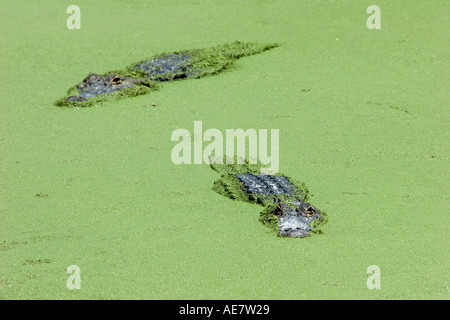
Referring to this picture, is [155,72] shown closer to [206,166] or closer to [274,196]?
[206,166]

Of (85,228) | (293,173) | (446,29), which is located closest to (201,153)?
(293,173)

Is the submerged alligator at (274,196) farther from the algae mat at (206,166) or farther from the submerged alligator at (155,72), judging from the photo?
the submerged alligator at (155,72)

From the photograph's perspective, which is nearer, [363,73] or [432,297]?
[432,297]

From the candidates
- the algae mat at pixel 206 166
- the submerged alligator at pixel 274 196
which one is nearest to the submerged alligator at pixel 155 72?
the algae mat at pixel 206 166

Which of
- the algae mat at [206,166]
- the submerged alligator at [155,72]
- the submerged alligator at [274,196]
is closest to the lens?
the algae mat at [206,166]

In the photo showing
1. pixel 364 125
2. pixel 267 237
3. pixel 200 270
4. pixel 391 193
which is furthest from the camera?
pixel 364 125
